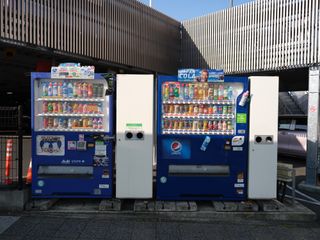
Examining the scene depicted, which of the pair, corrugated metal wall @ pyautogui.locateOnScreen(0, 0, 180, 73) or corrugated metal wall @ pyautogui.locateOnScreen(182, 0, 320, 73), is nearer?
corrugated metal wall @ pyautogui.locateOnScreen(0, 0, 180, 73)

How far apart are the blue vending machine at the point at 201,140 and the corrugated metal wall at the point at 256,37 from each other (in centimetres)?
391

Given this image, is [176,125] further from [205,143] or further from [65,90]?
[65,90]

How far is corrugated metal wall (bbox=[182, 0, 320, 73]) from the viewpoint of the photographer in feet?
27.8

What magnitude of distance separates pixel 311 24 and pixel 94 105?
6.27 m

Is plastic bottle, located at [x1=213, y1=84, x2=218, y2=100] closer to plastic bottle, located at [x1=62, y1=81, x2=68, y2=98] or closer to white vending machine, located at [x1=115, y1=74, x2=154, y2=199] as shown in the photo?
white vending machine, located at [x1=115, y1=74, x2=154, y2=199]

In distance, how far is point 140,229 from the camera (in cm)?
489

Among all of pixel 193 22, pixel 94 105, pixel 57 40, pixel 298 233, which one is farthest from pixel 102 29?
pixel 298 233

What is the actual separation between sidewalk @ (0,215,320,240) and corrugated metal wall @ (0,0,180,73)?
441 centimetres

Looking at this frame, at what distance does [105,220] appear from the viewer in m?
5.21

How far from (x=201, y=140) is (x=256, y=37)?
5.39 metres

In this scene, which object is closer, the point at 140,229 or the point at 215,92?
the point at 140,229

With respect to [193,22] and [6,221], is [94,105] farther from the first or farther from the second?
[193,22]

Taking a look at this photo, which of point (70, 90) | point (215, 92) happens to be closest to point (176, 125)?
point (215, 92)

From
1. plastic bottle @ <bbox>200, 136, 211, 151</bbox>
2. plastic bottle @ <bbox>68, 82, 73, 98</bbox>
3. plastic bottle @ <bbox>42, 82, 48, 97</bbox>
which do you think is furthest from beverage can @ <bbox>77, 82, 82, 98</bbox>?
plastic bottle @ <bbox>200, 136, 211, 151</bbox>
